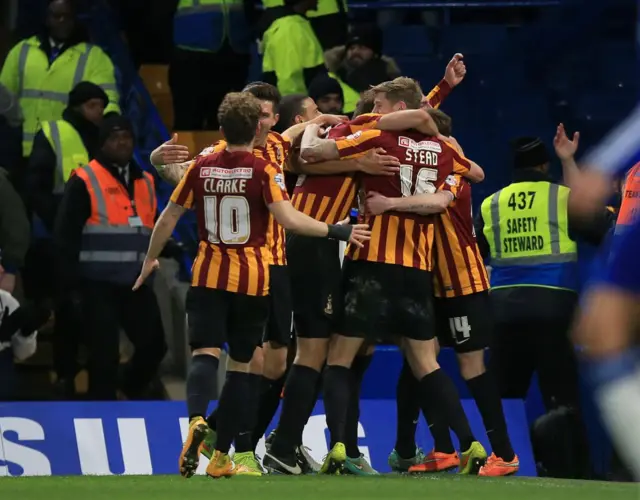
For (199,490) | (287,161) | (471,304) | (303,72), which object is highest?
(303,72)

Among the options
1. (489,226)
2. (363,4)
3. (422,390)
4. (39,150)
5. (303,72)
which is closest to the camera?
(422,390)

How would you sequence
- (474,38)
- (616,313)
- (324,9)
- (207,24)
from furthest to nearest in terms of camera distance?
(474,38) < (207,24) < (324,9) < (616,313)

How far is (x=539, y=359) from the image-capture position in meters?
10.8

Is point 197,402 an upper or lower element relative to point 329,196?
lower

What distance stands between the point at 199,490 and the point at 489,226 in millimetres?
3246

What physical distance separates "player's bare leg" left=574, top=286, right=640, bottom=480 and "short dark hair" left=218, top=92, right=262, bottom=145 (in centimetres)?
353

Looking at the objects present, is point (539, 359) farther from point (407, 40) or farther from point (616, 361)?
point (616, 361)

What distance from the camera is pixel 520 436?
35.6 ft

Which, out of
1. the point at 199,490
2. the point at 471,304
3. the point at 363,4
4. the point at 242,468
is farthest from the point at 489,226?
the point at 363,4

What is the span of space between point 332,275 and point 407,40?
18.1 ft

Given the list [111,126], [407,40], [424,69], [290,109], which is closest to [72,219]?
[111,126]

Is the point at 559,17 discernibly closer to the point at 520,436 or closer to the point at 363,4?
the point at 363,4

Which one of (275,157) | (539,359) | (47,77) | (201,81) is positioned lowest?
(539,359)

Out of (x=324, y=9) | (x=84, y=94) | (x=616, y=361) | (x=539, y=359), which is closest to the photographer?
(x=616, y=361)
